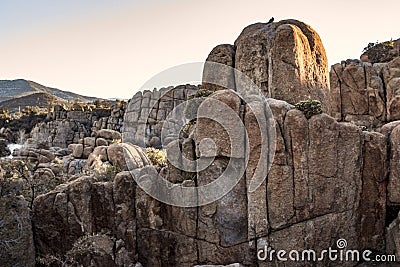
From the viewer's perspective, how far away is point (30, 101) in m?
129

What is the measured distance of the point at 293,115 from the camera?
17.5 metres

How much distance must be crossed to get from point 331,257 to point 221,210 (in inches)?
217

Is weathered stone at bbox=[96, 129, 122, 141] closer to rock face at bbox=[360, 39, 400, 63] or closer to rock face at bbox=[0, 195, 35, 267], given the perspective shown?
rock face at bbox=[0, 195, 35, 267]

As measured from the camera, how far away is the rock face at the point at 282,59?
20969 mm

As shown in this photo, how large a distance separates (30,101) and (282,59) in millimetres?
124819

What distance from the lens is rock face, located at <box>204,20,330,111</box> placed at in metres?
21.0

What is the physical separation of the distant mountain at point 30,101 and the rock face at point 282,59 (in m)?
111

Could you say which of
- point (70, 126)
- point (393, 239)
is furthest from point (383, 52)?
point (70, 126)

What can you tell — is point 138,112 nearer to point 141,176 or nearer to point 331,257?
point 141,176

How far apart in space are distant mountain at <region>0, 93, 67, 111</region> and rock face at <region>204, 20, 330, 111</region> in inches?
4363

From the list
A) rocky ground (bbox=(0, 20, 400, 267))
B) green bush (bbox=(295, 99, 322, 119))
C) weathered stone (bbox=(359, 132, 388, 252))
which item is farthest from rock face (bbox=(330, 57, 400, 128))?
green bush (bbox=(295, 99, 322, 119))

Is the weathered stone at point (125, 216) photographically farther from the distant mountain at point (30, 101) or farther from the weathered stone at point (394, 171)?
the distant mountain at point (30, 101)

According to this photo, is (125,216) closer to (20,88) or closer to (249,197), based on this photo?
(249,197)

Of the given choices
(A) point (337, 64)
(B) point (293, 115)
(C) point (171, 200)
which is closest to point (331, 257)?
(B) point (293, 115)
